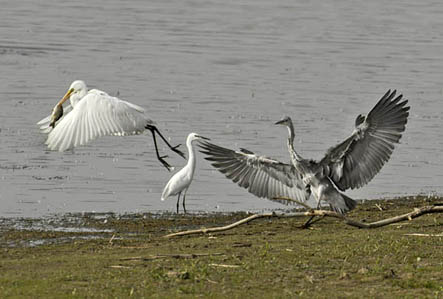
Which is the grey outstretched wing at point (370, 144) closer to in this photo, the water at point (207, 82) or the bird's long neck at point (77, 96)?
the water at point (207, 82)

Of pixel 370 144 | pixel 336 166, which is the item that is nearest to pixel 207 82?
pixel 336 166

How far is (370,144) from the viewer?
10953mm

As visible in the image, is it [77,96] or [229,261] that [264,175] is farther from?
[77,96]

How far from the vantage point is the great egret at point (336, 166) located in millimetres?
10938

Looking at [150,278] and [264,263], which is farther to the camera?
[264,263]

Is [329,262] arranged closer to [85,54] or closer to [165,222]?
[165,222]

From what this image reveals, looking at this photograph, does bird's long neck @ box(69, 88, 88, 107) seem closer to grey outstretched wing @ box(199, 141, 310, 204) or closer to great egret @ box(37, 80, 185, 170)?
great egret @ box(37, 80, 185, 170)

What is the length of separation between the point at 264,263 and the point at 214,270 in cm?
55

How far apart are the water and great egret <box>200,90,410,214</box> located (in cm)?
190

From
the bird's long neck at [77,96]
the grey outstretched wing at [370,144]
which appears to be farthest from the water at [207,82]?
the grey outstretched wing at [370,144]

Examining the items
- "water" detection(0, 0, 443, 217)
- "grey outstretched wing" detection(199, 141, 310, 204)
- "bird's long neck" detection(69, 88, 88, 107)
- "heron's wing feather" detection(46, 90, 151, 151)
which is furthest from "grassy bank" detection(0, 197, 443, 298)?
"bird's long neck" detection(69, 88, 88, 107)

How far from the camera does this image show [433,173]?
1617 centimetres

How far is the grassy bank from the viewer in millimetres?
7711

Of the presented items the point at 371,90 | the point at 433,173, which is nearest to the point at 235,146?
the point at 433,173
